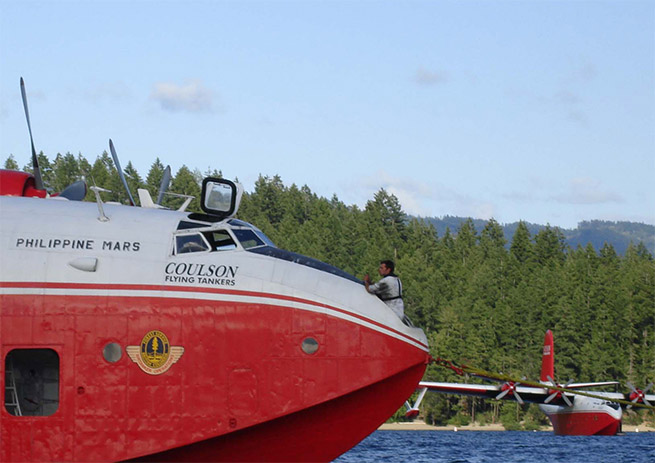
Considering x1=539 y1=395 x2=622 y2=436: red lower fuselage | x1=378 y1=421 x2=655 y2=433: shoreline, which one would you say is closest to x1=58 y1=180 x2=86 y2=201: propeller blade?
x1=539 y1=395 x2=622 y2=436: red lower fuselage

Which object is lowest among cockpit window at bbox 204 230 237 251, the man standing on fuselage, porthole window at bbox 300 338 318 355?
porthole window at bbox 300 338 318 355

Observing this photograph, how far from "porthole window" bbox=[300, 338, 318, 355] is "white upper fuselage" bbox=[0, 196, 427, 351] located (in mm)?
462

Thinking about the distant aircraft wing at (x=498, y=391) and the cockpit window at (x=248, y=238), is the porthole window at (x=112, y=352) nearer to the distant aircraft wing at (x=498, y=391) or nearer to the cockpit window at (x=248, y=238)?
the cockpit window at (x=248, y=238)

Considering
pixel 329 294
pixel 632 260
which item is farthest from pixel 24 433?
pixel 632 260

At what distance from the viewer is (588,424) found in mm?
67250

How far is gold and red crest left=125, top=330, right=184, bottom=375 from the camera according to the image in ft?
43.6

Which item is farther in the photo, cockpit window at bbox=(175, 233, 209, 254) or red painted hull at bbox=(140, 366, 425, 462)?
cockpit window at bbox=(175, 233, 209, 254)

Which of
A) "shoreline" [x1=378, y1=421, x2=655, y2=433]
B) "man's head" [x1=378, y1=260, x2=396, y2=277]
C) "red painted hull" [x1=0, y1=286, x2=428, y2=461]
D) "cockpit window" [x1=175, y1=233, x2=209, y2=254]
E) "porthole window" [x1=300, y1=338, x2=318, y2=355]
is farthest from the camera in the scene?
"shoreline" [x1=378, y1=421, x2=655, y2=433]

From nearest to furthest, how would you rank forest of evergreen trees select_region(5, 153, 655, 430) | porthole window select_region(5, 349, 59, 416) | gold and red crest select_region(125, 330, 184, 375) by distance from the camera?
gold and red crest select_region(125, 330, 184, 375), porthole window select_region(5, 349, 59, 416), forest of evergreen trees select_region(5, 153, 655, 430)

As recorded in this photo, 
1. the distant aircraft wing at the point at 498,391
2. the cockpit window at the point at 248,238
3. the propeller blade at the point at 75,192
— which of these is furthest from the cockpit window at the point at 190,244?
the distant aircraft wing at the point at 498,391

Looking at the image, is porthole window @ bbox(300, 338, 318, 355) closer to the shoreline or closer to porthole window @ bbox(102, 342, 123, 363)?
porthole window @ bbox(102, 342, 123, 363)

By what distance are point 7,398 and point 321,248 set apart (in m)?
111

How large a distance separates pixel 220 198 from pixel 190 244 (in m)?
0.93

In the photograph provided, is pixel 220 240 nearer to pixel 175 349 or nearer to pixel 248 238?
pixel 248 238
